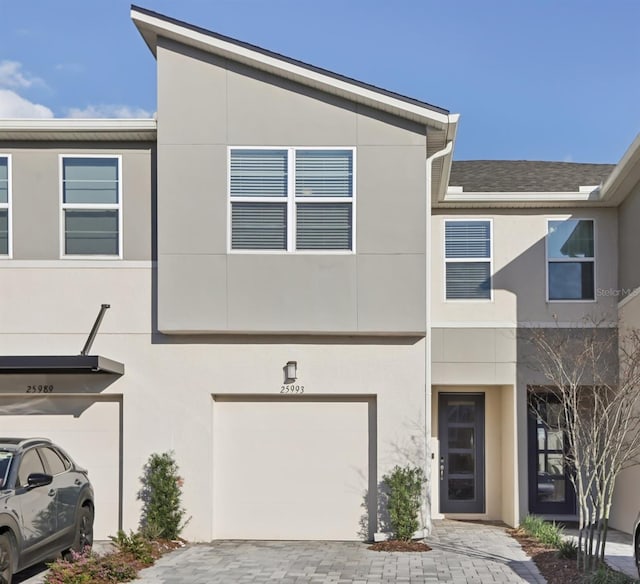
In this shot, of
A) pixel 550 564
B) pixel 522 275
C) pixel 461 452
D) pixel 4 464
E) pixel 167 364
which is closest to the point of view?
pixel 4 464

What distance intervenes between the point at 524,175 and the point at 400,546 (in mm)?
8320

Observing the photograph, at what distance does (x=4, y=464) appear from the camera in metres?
9.64

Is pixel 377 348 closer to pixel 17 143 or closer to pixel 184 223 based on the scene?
pixel 184 223

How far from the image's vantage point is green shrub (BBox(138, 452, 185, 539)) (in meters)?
12.7

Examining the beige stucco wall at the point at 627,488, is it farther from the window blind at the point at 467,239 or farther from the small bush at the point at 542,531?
the window blind at the point at 467,239

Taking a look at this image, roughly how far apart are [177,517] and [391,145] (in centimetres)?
627

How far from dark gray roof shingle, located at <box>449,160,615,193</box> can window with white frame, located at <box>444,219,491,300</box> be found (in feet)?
2.45

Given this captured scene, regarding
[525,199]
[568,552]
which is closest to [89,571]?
[568,552]

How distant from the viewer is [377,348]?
43.2 ft

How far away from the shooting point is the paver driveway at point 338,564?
10.3m

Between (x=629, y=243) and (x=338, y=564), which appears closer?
(x=338, y=564)

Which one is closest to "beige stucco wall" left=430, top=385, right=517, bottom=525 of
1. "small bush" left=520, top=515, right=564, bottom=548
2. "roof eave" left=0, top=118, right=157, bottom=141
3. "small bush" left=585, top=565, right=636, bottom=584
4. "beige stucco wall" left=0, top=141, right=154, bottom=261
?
"small bush" left=520, top=515, right=564, bottom=548

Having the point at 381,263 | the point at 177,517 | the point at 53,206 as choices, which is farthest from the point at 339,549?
the point at 53,206
